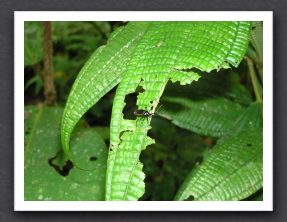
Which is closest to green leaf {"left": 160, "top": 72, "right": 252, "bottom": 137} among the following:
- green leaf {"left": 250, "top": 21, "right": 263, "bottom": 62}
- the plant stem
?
the plant stem

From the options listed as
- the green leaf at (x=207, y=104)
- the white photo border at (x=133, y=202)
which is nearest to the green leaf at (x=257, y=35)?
the white photo border at (x=133, y=202)

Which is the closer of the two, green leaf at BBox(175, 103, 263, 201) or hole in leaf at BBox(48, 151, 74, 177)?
green leaf at BBox(175, 103, 263, 201)

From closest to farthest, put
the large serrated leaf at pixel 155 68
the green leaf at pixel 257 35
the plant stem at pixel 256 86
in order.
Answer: the large serrated leaf at pixel 155 68 < the green leaf at pixel 257 35 < the plant stem at pixel 256 86

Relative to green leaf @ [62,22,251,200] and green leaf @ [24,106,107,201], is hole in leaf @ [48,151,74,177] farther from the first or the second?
green leaf @ [62,22,251,200]

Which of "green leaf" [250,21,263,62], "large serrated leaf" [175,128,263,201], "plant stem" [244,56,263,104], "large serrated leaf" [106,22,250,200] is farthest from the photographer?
"plant stem" [244,56,263,104]

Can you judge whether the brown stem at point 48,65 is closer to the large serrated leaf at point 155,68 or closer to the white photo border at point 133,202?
the white photo border at point 133,202

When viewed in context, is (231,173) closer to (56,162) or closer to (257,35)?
(257,35)
